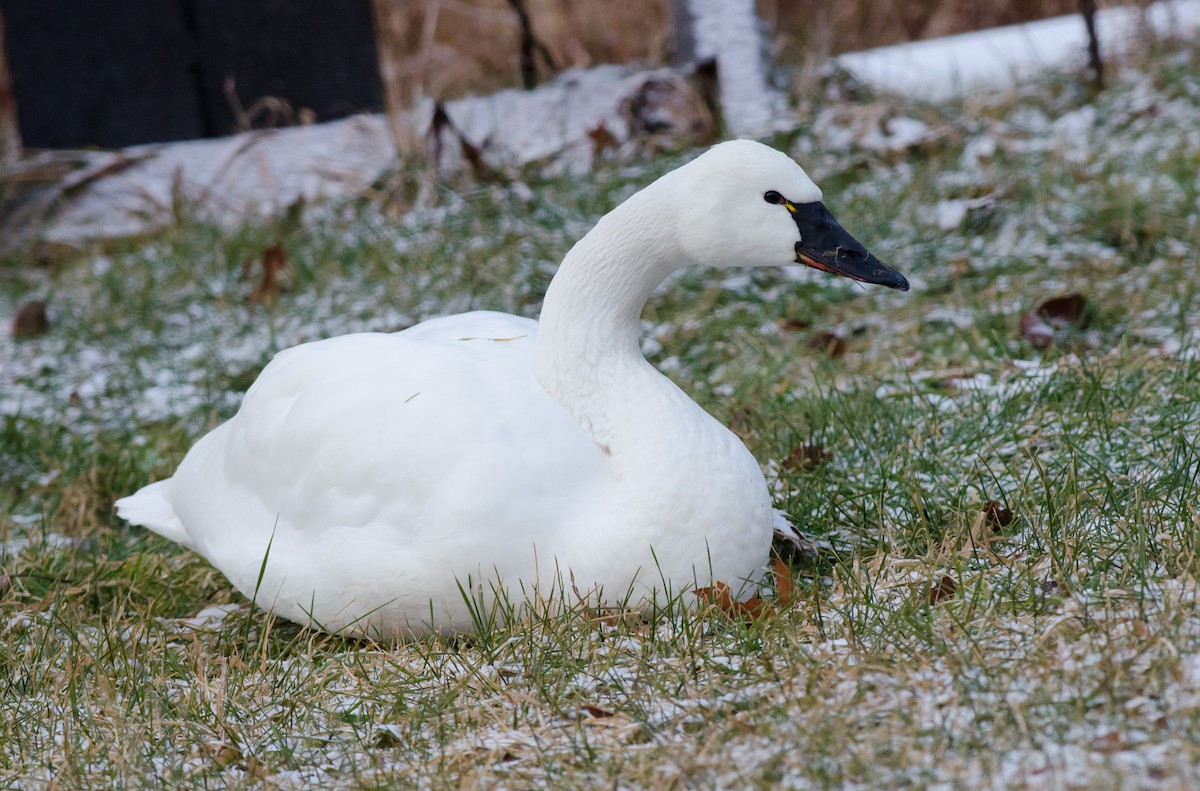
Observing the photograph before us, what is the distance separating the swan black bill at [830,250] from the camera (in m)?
2.63

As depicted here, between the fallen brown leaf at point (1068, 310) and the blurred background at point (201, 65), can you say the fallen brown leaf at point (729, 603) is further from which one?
the blurred background at point (201, 65)

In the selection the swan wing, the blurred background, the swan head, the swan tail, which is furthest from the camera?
the blurred background

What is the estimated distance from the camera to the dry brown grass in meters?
7.02

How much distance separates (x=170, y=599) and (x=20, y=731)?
0.85 meters

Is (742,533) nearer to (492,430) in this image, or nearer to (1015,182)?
(492,430)

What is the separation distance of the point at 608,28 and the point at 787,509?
5295 millimetres

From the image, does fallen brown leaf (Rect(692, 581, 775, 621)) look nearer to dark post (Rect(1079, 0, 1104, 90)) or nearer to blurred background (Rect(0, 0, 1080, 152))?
blurred background (Rect(0, 0, 1080, 152))

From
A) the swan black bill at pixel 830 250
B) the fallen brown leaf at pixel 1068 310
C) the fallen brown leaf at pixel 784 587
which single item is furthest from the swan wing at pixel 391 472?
the fallen brown leaf at pixel 1068 310

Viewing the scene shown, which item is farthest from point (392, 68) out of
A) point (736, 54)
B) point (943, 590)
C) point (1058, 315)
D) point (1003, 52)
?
point (943, 590)

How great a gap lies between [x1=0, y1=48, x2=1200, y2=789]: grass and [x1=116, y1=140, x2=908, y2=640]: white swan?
11 cm

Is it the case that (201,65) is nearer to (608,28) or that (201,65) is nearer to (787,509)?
(608,28)

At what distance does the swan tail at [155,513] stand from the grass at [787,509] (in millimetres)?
110

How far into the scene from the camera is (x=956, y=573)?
2398 mm

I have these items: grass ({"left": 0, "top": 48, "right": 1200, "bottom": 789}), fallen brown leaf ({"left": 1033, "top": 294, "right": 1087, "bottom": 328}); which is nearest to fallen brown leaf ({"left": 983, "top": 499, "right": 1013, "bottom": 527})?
grass ({"left": 0, "top": 48, "right": 1200, "bottom": 789})
